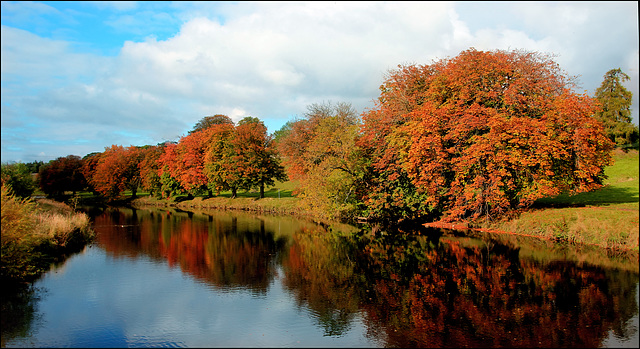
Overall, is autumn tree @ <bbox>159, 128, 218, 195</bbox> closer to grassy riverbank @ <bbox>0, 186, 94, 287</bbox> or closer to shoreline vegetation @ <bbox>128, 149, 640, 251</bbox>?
shoreline vegetation @ <bbox>128, 149, 640, 251</bbox>

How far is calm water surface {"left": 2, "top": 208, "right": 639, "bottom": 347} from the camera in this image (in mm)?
12414

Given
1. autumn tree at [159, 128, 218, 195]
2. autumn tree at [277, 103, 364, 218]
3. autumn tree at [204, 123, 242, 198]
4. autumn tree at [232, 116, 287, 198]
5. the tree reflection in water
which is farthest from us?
autumn tree at [159, 128, 218, 195]

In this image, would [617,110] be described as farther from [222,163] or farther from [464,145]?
[222,163]

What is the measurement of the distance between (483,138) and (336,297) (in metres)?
20.0

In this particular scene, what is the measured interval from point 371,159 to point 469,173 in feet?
31.0

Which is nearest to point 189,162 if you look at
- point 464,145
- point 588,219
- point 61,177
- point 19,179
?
point 19,179

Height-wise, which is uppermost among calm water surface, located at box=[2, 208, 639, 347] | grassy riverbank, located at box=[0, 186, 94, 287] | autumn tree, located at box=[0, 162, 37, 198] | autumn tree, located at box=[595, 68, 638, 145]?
autumn tree, located at box=[595, 68, 638, 145]

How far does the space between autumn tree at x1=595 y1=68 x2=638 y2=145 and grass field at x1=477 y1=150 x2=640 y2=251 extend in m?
23.3

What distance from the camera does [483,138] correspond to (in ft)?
100

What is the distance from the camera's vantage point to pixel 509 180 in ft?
100

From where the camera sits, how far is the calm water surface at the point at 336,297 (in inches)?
489

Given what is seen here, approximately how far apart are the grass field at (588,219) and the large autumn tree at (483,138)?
1.47m

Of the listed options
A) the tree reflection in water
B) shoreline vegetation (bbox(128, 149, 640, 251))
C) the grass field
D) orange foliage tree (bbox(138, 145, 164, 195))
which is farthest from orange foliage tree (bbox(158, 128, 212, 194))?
the grass field

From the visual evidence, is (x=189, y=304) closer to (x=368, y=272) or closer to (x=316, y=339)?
(x=316, y=339)
